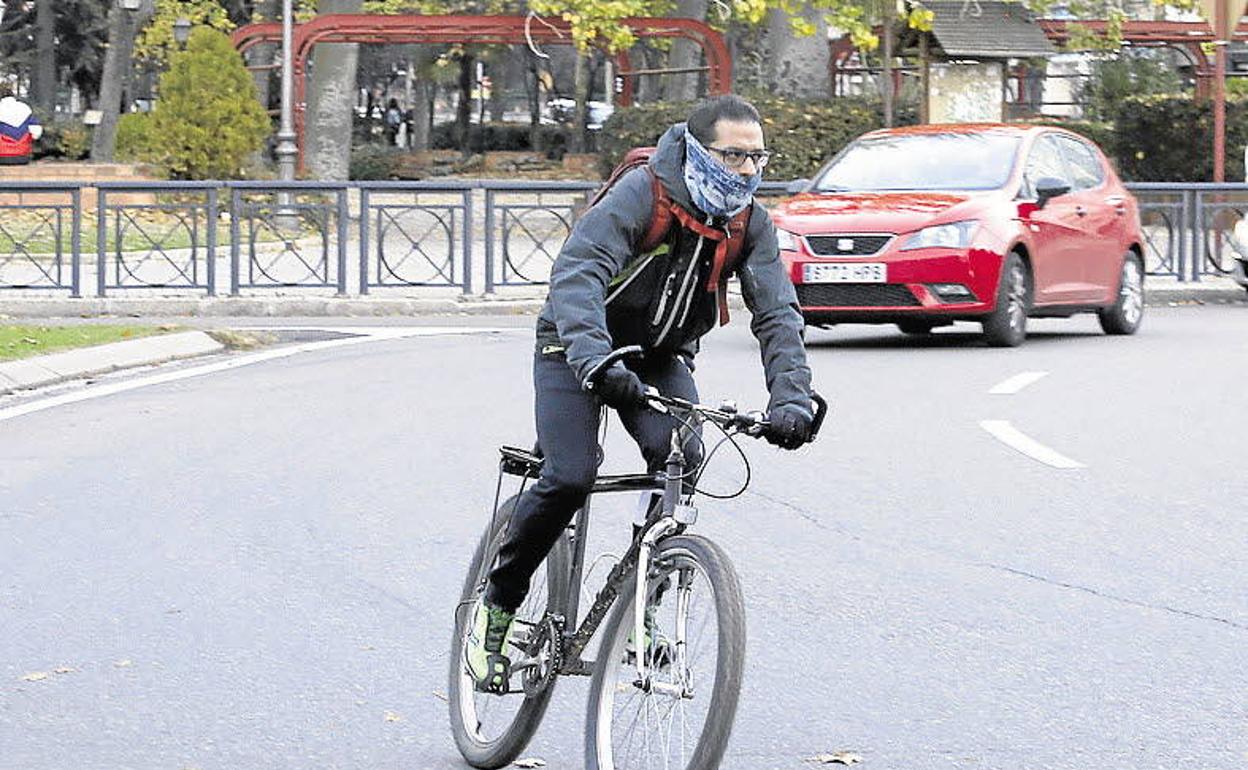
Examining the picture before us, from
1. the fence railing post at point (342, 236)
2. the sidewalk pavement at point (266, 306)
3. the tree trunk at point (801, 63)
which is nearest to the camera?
the sidewalk pavement at point (266, 306)

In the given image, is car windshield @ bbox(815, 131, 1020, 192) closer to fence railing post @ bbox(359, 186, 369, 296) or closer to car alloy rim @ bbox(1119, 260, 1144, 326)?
car alloy rim @ bbox(1119, 260, 1144, 326)

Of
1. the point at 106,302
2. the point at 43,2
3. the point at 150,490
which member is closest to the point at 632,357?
the point at 150,490

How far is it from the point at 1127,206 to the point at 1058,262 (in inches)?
67.0

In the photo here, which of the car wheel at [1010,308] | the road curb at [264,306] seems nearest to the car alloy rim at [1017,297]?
the car wheel at [1010,308]

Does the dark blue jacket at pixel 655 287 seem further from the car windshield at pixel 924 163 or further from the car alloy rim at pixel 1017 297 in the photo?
the car windshield at pixel 924 163

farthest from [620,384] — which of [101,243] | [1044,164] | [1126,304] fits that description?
[101,243]

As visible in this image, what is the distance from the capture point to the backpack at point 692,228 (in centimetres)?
522

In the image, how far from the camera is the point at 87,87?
232 feet

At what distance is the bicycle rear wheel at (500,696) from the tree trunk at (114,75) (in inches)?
1663

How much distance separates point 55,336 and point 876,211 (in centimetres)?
572

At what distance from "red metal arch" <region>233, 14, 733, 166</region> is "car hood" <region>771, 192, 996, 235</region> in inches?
785

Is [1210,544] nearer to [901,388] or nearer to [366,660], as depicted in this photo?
[366,660]

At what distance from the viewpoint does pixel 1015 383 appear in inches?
595

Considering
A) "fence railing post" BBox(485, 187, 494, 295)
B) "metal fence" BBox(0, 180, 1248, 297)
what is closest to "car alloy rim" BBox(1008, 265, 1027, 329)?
"metal fence" BBox(0, 180, 1248, 297)
